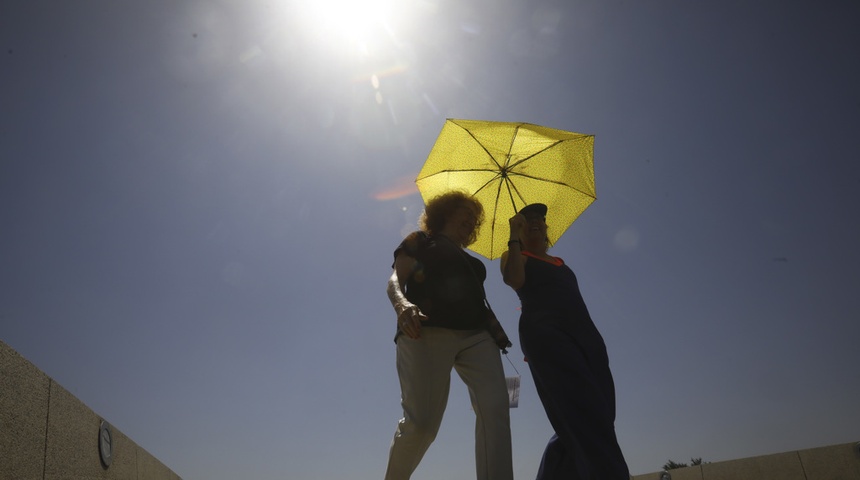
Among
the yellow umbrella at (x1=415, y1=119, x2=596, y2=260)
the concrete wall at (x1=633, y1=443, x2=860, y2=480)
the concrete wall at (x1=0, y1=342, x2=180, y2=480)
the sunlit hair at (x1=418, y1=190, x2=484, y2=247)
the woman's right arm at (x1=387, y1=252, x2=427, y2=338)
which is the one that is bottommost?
the concrete wall at (x1=633, y1=443, x2=860, y2=480)

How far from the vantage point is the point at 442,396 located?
119 inches

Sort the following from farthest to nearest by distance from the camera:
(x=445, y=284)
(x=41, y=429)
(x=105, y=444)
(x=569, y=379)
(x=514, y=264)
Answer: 1. (x=105, y=444)
2. (x=514, y=264)
3. (x=445, y=284)
4. (x=569, y=379)
5. (x=41, y=429)

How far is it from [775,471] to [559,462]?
23.7 feet

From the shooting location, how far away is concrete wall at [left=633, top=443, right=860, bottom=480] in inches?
293

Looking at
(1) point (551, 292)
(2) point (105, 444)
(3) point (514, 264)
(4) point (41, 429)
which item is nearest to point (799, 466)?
(1) point (551, 292)

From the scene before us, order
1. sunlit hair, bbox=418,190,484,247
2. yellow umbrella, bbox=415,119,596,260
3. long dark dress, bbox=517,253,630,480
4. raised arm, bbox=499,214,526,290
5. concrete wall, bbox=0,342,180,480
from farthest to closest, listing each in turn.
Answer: yellow umbrella, bbox=415,119,596,260 < sunlit hair, bbox=418,190,484,247 < raised arm, bbox=499,214,526,290 < long dark dress, bbox=517,253,630,480 < concrete wall, bbox=0,342,180,480


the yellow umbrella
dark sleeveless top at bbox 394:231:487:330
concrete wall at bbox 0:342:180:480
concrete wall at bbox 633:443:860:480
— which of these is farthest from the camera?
concrete wall at bbox 633:443:860:480

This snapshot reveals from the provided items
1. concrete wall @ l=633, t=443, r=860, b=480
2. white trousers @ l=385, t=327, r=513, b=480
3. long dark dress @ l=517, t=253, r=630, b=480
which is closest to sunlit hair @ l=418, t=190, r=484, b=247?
long dark dress @ l=517, t=253, r=630, b=480

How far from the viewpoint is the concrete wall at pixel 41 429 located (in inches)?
89.0

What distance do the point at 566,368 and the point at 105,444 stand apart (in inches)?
118

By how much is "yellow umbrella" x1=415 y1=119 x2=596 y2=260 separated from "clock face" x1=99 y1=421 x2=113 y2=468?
2836mm

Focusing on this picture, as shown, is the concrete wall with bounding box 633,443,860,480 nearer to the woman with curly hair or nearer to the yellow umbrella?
the yellow umbrella

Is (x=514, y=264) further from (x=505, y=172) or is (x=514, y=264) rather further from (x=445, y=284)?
(x=505, y=172)

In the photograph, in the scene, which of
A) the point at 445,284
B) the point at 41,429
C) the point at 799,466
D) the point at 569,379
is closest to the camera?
the point at 41,429
